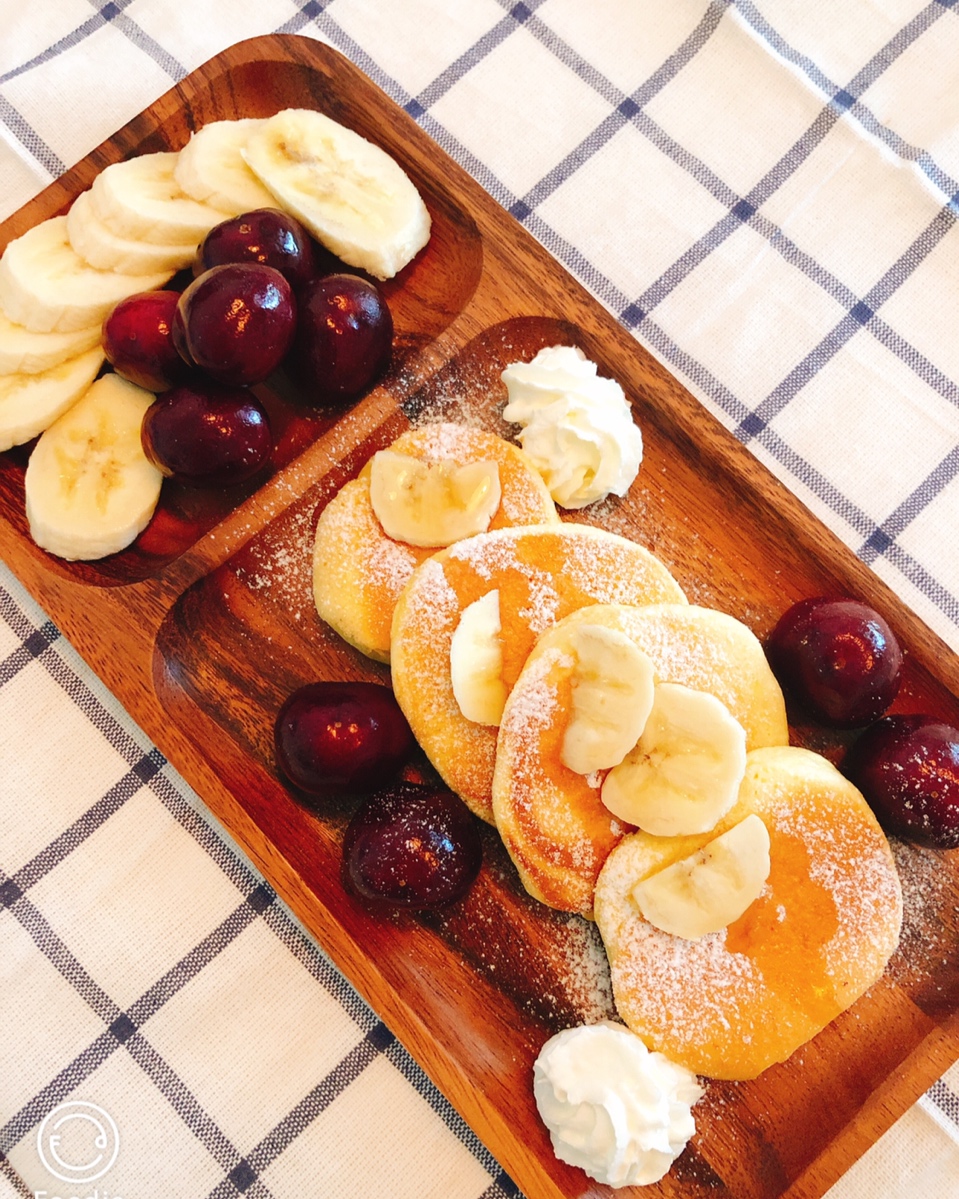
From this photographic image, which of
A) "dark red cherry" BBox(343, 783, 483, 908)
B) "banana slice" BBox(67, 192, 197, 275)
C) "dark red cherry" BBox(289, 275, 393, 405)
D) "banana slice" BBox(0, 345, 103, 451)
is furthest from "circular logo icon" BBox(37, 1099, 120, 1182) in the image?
"banana slice" BBox(67, 192, 197, 275)

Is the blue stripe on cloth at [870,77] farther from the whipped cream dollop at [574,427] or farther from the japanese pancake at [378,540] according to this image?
the japanese pancake at [378,540]

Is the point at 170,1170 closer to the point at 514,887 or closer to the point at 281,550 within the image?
the point at 514,887

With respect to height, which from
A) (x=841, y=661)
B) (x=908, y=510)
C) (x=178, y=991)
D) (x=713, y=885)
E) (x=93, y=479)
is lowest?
(x=178, y=991)

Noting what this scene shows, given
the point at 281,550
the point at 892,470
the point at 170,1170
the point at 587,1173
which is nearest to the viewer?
the point at 587,1173

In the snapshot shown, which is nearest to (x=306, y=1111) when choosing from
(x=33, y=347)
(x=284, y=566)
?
(x=284, y=566)

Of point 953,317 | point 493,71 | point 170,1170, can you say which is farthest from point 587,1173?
A: point 493,71

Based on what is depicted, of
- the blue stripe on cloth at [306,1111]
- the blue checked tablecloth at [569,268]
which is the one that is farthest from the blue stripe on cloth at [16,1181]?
the blue stripe on cloth at [306,1111]

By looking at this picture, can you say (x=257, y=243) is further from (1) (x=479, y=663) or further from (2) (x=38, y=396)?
(1) (x=479, y=663)
